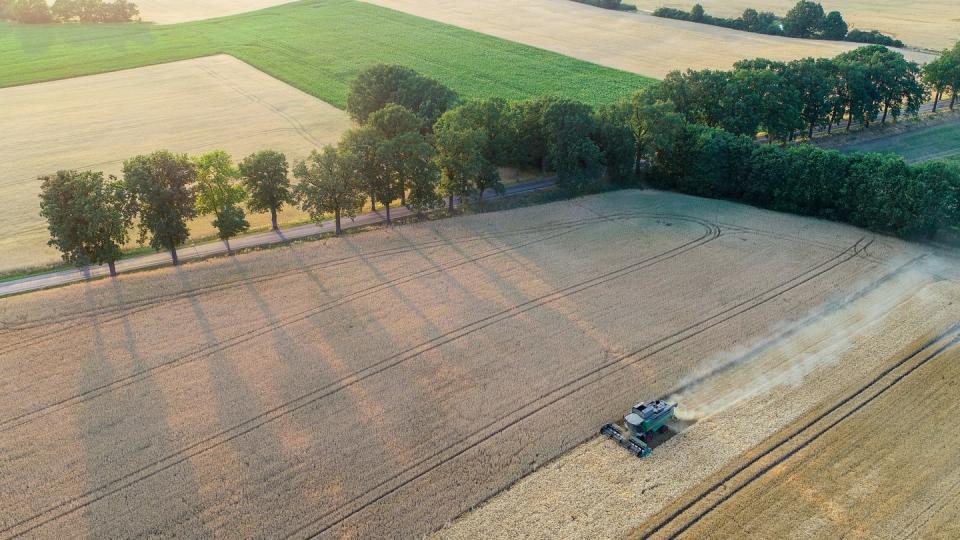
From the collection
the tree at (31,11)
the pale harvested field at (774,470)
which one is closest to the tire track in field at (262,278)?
the pale harvested field at (774,470)

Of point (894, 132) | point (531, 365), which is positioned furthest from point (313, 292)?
point (894, 132)

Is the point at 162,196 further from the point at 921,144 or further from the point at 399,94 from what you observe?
the point at 921,144

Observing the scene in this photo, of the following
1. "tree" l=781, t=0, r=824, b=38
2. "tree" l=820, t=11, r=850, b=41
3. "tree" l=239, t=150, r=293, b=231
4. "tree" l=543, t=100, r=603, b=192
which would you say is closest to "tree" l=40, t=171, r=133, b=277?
"tree" l=239, t=150, r=293, b=231

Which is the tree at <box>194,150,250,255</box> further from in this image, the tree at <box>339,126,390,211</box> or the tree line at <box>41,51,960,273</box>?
the tree at <box>339,126,390,211</box>

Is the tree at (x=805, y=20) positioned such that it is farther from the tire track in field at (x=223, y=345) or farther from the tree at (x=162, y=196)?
the tree at (x=162, y=196)

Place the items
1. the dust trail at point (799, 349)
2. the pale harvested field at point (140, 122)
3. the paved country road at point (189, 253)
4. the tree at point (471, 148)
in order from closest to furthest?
the dust trail at point (799, 349) → the paved country road at point (189, 253) → the tree at point (471, 148) → the pale harvested field at point (140, 122)

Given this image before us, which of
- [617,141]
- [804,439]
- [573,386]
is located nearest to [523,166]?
[617,141]
